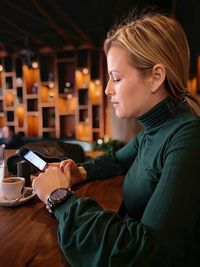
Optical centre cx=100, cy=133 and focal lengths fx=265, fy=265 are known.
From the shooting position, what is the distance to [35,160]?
3.41ft

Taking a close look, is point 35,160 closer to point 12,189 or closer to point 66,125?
point 12,189

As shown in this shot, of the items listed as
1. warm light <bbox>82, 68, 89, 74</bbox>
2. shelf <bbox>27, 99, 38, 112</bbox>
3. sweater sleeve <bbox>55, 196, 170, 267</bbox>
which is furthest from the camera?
shelf <bbox>27, 99, 38, 112</bbox>

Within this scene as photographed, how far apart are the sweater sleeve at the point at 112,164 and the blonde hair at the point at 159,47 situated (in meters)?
0.47

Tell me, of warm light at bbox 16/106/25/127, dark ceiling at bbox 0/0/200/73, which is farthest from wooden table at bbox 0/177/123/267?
warm light at bbox 16/106/25/127

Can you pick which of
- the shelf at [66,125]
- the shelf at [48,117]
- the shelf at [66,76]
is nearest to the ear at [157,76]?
the shelf at [66,76]

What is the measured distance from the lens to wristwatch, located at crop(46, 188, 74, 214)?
2.50 feet

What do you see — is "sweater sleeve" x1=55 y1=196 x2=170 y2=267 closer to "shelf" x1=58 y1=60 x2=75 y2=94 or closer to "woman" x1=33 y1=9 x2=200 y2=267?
"woman" x1=33 y1=9 x2=200 y2=267

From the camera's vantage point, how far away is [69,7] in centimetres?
359

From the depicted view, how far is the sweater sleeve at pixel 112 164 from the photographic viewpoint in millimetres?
1307

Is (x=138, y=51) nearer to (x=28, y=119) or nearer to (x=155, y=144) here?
(x=155, y=144)

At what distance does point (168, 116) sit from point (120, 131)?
301 centimetres

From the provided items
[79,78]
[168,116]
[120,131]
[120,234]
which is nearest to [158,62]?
[168,116]

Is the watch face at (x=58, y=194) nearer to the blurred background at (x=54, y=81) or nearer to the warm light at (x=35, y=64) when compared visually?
the blurred background at (x=54, y=81)

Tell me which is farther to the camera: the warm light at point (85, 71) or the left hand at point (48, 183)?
the warm light at point (85, 71)
